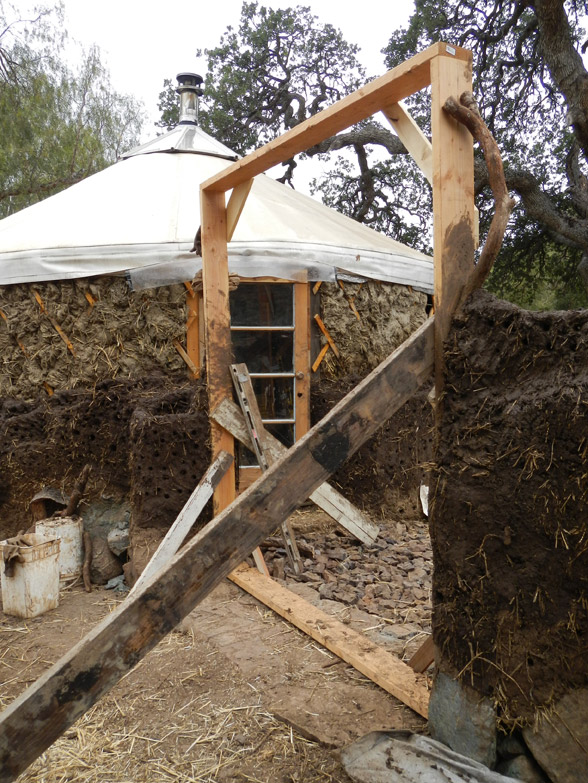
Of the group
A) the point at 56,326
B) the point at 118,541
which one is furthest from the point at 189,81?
the point at 118,541

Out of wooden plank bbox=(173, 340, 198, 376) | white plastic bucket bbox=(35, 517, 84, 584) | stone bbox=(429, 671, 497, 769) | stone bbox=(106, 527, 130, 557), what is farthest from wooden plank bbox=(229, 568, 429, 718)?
wooden plank bbox=(173, 340, 198, 376)

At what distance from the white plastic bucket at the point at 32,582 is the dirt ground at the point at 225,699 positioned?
8 centimetres

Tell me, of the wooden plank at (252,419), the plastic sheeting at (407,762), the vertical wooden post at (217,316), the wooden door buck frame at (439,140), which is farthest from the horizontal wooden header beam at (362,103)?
the plastic sheeting at (407,762)

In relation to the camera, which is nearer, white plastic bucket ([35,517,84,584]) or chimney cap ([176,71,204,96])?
white plastic bucket ([35,517,84,584])

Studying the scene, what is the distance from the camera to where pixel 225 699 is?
2814 millimetres

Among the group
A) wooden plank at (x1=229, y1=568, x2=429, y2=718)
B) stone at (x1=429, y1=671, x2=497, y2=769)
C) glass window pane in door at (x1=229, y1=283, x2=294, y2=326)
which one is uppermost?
glass window pane in door at (x1=229, y1=283, x2=294, y2=326)

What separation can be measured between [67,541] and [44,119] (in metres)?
10.7

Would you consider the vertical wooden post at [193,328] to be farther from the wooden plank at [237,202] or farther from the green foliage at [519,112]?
the green foliage at [519,112]

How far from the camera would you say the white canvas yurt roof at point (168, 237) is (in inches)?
216

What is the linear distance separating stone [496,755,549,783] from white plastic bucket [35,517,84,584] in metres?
3.47

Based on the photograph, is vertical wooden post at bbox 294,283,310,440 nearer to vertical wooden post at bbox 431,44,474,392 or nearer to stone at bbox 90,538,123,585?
stone at bbox 90,538,123,585

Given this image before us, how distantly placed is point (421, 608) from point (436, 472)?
6.39 feet

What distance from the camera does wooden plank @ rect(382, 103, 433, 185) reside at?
239 cm

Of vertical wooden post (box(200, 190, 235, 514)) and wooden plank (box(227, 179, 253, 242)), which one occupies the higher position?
wooden plank (box(227, 179, 253, 242))
